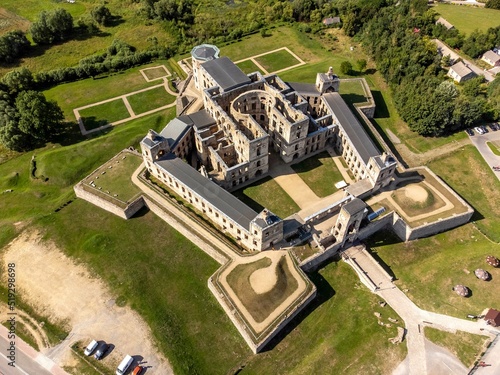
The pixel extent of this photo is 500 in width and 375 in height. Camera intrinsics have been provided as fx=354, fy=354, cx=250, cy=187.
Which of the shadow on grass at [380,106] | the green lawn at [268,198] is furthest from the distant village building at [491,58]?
the green lawn at [268,198]

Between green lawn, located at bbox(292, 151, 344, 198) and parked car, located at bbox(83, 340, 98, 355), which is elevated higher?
green lawn, located at bbox(292, 151, 344, 198)

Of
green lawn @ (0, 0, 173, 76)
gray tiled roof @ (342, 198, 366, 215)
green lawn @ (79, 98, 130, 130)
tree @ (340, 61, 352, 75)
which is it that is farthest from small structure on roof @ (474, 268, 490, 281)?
green lawn @ (0, 0, 173, 76)

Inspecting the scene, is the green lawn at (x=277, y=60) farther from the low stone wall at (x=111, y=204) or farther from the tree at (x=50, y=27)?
the tree at (x=50, y=27)

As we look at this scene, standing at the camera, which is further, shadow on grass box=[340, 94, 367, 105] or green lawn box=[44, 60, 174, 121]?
green lawn box=[44, 60, 174, 121]

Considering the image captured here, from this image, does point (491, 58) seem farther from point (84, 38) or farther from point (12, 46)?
point (12, 46)

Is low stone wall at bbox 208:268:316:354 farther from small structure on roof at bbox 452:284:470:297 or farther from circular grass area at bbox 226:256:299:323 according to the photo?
small structure on roof at bbox 452:284:470:297

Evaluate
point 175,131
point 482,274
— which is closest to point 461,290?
point 482,274
